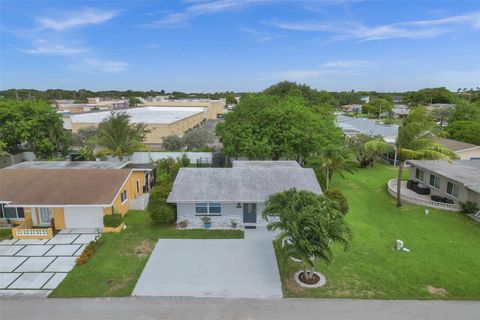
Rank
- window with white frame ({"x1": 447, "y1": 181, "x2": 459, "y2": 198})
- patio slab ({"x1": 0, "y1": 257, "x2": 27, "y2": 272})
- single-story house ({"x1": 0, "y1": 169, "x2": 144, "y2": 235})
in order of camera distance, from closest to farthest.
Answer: patio slab ({"x1": 0, "y1": 257, "x2": 27, "y2": 272}) → single-story house ({"x1": 0, "y1": 169, "x2": 144, "y2": 235}) → window with white frame ({"x1": 447, "y1": 181, "x2": 459, "y2": 198})

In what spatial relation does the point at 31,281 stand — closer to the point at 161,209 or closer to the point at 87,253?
the point at 87,253

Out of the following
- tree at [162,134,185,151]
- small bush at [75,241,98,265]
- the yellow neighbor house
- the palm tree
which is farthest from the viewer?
tree at [162,134,185,151]

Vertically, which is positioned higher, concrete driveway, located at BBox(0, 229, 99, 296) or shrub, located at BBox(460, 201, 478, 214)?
shrub, located at BBox(460, 201, 478, 214)

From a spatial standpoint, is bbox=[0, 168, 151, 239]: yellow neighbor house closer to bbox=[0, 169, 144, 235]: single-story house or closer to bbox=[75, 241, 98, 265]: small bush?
bbox=[0, 169, 144, 235]: single-story house

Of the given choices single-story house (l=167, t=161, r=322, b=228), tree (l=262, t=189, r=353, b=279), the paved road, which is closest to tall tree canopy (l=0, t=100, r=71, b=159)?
single-story house (l=167, t=161, r=322, b=228)

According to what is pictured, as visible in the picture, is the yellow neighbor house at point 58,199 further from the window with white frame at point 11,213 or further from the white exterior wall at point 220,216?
the white exterior wall at point 220,216

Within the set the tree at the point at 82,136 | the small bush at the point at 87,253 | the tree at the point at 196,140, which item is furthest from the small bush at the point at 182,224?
the tree at the point at 82,136

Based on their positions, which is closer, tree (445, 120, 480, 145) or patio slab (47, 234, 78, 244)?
patio slab (47, 234, 78, 244)

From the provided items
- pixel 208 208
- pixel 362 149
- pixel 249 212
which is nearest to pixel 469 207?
pixel 362 149
